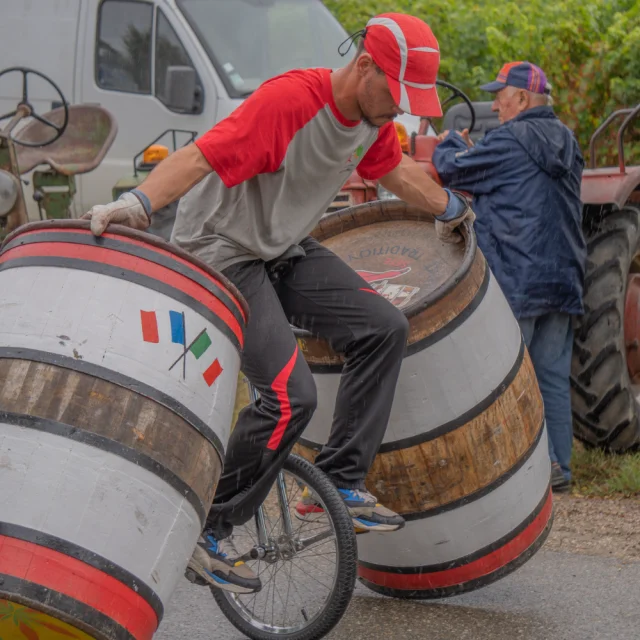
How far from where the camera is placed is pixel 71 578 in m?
2.67

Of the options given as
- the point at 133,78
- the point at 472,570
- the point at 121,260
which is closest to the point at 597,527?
the point at 472,570

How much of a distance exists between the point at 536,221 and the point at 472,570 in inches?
83.5

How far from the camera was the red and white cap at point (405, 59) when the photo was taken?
3.41m

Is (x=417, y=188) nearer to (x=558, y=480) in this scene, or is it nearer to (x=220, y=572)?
(x=220, y=572)

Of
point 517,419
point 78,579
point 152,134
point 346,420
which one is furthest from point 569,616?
point 152,134

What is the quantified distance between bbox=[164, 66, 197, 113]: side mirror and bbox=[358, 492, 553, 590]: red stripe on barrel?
19.1ft

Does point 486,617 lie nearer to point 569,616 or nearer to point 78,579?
point 569,616

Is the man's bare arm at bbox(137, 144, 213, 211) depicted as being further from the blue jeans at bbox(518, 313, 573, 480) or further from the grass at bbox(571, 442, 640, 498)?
the grass at bbox(571, 442, 640, 498)

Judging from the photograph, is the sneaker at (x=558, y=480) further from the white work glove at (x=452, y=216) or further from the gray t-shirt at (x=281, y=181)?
the gray t-shirt at (x=281, y=181)

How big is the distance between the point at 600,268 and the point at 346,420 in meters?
2.56

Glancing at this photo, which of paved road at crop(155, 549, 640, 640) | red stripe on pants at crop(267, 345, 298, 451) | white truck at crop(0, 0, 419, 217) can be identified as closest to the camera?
red stripe on pants at crop(267, 345, 298, 451)

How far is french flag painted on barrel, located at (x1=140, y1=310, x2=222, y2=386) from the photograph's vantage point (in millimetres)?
2877

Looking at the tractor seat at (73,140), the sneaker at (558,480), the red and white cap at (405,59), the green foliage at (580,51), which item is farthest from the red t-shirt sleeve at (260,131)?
the green foliage at (580,51)

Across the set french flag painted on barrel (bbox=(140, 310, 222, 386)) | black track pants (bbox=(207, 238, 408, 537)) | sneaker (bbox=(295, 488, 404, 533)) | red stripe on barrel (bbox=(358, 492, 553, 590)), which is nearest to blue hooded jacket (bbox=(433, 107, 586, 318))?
red stripe on barrel (bbox=(358, 492, 553, 590))
